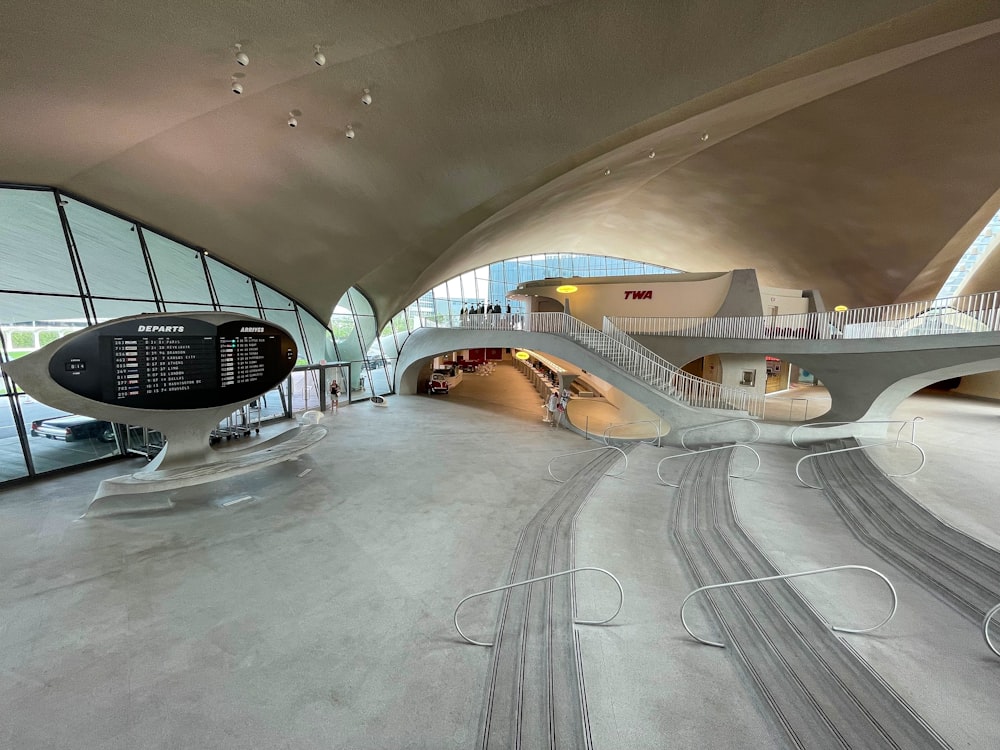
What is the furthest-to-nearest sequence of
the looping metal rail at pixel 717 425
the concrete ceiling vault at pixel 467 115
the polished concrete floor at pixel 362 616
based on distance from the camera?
the looping metal rail at pixel 717 425 → the concrete ceiling vault at pixel 467 115 → the polished concrete floor at pixel 362 616

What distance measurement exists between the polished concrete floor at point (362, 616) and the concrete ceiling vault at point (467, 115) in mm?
6994

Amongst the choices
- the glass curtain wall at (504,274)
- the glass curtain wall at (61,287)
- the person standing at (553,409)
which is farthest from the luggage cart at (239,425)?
the glass curtain wall at (504,274)

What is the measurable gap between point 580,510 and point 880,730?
14.4ft

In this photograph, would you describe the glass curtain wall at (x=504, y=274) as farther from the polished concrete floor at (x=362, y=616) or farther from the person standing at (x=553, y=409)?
the polished concrete floor at (x=362, y=616)

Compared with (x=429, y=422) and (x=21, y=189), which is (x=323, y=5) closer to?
(x=21, y=189)

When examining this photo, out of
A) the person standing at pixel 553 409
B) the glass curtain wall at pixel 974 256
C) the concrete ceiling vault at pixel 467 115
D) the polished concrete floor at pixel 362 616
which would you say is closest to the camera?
the polished concrete floor at pixel 362 616

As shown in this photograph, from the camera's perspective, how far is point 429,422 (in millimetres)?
14508

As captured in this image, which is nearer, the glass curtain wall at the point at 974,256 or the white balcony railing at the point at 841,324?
the white balcony railing at the point at 841,324

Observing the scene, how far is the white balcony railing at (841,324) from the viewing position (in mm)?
10719

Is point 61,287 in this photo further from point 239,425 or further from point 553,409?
point 553,409

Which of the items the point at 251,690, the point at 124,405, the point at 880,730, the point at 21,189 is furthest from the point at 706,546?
the point at 21,189

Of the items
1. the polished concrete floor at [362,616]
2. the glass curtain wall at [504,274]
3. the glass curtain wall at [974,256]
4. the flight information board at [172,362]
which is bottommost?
the polished concrete floor at [362,616]

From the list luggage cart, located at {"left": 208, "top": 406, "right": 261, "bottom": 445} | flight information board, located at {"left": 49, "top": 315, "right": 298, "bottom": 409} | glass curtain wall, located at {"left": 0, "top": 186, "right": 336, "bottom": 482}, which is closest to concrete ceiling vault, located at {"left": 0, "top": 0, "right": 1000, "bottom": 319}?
glass curtain wall, located at {"left": 0, "top": 186, "right": 336, "bottom": 482}

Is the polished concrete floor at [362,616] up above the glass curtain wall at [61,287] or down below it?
below
